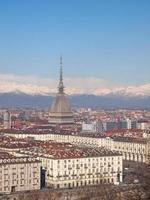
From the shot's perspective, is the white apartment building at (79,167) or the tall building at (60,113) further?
the tall building at (60,113)

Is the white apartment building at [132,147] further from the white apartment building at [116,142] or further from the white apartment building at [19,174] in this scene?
the white apartment building at [19,174]

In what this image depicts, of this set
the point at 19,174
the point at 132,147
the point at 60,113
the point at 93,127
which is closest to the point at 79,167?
the point at 19,174

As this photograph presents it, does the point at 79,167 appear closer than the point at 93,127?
Yes

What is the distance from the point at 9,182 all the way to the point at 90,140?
21058mm

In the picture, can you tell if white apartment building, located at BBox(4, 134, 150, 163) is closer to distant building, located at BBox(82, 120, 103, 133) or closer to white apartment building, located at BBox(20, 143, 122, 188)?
white apartment building, located at BBox(20, 143, 122, 188)

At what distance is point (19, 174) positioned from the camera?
30.7m

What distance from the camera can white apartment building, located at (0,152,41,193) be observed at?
30328mm

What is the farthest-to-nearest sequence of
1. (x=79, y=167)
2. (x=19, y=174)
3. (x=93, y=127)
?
(x=93, y=127) < (x=79, y=167) < (x=19, y=174)

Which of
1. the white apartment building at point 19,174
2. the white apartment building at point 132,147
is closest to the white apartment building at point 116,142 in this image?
the white apartment building at point 132,147

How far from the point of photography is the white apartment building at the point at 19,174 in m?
30.3

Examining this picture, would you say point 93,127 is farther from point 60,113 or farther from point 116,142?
point 116,142

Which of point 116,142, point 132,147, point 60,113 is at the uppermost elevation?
point 60,113

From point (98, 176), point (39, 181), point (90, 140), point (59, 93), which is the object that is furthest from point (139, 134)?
point (39, 181)

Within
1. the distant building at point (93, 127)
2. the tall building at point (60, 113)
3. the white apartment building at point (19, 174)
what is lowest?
the white apartment building at point (19, 174)
